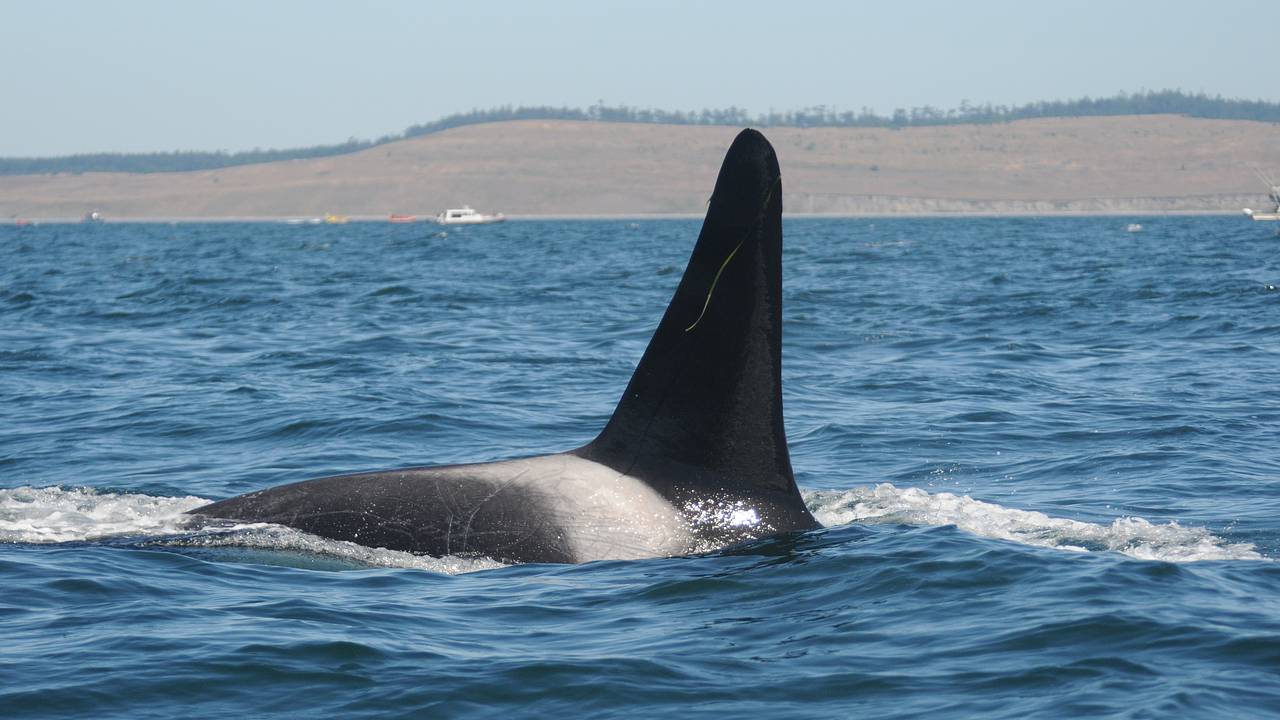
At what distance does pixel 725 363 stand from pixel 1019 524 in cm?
327

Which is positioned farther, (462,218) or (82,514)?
(462,218)

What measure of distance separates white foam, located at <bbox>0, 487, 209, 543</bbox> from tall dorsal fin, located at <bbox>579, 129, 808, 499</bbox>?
11.0 ft

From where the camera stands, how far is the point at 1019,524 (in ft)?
34.5

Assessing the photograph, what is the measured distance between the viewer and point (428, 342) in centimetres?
2462

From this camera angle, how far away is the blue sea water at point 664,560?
21.7 ft

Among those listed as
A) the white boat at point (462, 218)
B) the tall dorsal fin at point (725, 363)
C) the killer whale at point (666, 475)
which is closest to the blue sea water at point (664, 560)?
the killer whale at point (666, 475)

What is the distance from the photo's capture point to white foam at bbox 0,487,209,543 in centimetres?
994

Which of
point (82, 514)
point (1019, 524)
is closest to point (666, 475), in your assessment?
point (1019, 524)

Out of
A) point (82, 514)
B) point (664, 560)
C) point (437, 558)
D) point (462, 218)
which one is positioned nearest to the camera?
point (664, 560)

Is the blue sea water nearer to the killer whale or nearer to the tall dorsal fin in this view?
the killer whale

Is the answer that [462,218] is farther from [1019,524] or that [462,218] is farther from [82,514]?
[1019,524]

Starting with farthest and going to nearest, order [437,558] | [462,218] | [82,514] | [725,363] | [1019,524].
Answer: [462,218] → [82,514] → [1019,524] → [437,558] → [725,363]

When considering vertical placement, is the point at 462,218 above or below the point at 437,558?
below

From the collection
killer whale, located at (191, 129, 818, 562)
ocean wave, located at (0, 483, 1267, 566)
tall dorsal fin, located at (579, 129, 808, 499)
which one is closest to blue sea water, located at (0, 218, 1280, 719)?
ocean wave, located at (0, 483, 1267, 566)
